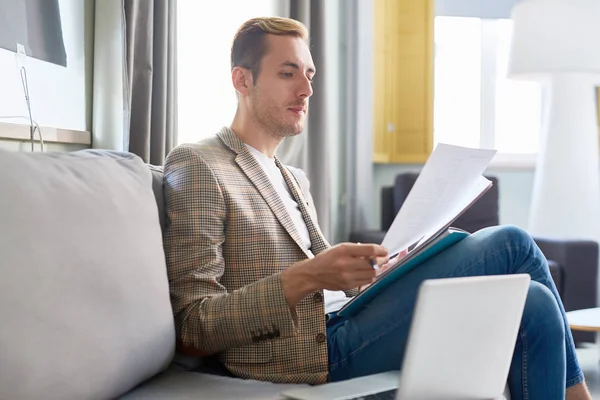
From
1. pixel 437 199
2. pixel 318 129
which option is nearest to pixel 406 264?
pixel 437 199

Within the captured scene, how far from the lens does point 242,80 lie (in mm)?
2037

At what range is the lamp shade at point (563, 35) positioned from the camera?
13.8ft

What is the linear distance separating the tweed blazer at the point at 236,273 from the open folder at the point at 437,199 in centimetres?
20

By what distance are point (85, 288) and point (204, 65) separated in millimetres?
1992

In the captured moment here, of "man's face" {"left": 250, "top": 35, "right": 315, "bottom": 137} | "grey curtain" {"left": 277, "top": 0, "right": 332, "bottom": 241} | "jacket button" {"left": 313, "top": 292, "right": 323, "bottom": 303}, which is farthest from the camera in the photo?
"grey curtain" {"left": 277, "top": 0, "right": 332, "bottom": 241}

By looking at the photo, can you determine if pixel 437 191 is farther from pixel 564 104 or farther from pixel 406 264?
pixel 564 104

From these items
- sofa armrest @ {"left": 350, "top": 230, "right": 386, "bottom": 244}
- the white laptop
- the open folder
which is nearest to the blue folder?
the open folder

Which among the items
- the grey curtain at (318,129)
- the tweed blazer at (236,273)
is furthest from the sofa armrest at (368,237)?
the tweed blazer at (236,273)

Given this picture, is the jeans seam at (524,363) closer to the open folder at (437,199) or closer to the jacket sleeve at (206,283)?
the open folder at (437,199)

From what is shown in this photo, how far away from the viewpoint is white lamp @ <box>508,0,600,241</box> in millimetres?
4203

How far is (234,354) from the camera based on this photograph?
161 centimetres

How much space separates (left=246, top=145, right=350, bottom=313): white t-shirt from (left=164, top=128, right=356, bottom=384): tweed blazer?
160 millimetres

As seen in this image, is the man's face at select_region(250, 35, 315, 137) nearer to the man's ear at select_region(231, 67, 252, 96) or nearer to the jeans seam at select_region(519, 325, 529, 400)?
the man's ear at select_region(231, 67, 252, 96)

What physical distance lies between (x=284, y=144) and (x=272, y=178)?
1499 millimetres
